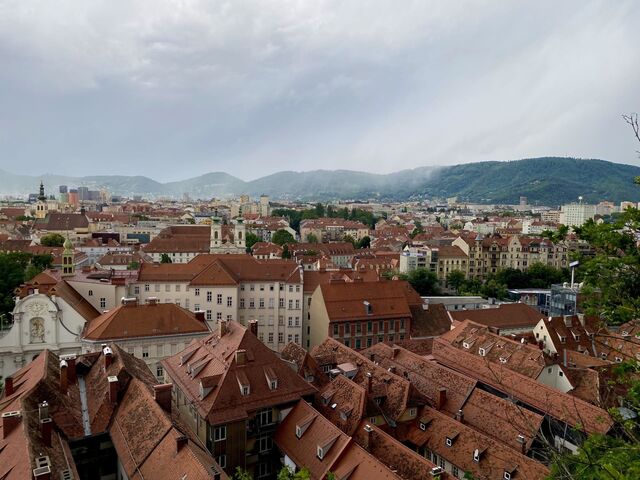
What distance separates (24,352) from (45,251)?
66.2m

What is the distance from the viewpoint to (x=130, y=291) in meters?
57.6

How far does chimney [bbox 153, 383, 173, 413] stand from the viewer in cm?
2591

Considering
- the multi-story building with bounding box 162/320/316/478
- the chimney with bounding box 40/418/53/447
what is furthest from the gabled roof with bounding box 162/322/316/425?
the chimney with bounding box 40/418/53/447

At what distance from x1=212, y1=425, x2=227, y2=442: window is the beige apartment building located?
29.4 metres

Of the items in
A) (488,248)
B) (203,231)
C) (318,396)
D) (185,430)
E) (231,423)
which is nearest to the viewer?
(185,430)

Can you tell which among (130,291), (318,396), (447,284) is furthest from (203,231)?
(318,396)

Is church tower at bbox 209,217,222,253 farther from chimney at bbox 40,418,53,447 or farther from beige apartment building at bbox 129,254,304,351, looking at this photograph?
chimney at bbox 40,418,53,447

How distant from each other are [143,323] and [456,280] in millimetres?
76983

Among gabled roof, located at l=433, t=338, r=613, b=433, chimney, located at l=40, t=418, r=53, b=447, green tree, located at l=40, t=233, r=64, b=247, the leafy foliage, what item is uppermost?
the leafy foliage

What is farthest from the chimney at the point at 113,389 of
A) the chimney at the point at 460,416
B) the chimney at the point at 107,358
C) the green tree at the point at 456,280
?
the green tree at the point at 456,280

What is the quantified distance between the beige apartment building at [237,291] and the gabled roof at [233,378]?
22192 mm

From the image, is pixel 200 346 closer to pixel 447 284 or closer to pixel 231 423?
pixel 231 423

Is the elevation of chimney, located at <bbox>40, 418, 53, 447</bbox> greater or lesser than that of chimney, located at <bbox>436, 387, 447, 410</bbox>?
greater

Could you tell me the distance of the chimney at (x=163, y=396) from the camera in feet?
85.0
